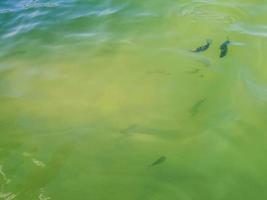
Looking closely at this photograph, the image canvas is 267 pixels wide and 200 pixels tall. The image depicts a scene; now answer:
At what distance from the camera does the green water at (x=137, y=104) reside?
3.86 meters

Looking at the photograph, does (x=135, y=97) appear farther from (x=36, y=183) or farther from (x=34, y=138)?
(x=36, y=183)

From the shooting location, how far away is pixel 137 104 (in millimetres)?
4883

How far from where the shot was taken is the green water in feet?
12.7

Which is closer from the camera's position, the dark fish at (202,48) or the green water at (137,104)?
the green water at (137,104)

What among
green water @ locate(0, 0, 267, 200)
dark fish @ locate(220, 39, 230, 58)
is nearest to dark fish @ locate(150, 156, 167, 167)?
green water @ locate(0, 0, 267, 200)

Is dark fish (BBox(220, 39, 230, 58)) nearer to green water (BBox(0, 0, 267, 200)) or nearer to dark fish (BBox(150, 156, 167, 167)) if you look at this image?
green water (BBox(0, 0, 267, 200))

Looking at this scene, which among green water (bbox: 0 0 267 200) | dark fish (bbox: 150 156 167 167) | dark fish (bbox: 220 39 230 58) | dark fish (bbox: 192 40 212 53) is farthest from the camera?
dark fish (bbox: 192 40 212 53)

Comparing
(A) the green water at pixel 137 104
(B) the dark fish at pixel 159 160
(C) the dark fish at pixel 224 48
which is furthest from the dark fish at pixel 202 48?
(B) the dark fish at pixel 159 160

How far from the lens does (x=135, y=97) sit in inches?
197

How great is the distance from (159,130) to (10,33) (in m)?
4.14

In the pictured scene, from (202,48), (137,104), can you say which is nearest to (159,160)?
(137,104)

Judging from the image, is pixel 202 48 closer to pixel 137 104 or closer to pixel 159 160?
pixel 137 104

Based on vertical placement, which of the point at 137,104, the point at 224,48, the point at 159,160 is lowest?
the point at 159,160

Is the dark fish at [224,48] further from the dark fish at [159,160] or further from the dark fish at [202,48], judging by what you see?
the dark fish at [159,160]
